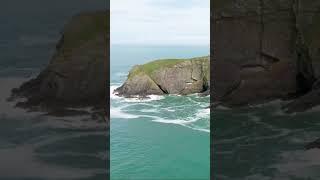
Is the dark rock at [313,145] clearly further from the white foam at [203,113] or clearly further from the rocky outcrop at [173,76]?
the rocky outcrop at [173,76]

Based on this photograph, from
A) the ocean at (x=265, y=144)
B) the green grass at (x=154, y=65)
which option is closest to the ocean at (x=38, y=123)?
the ocean at (x=265, y=144)

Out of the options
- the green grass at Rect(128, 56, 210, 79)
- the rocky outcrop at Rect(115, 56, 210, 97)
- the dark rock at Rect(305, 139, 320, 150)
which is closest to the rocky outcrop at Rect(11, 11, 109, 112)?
the dark rock at Rect(305, 139, 320, 150)

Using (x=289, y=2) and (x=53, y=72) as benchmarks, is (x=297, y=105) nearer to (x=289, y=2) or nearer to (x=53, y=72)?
(x=289, y=2)

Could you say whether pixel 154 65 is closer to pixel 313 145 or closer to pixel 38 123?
pixel 38 123

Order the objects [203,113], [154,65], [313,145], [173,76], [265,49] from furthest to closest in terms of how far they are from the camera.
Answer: [173,76] → [154,65] → [203,113] → [265,49] → [313,145]

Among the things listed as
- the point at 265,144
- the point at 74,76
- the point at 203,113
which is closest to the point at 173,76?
the point at 203,113

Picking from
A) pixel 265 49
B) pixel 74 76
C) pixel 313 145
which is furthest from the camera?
pixel 265 49
